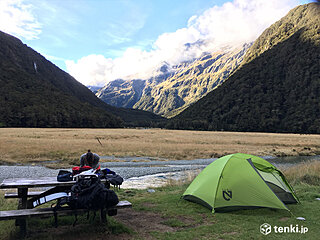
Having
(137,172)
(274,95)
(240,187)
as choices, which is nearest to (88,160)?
(240,187)

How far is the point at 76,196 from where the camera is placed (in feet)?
20.9

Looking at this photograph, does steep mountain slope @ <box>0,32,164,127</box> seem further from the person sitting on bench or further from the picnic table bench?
the picnic table bench

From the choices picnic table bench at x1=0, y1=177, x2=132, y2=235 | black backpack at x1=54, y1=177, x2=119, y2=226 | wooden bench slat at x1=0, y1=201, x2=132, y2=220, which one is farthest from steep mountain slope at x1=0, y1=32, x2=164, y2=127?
black backpack at x1=54, y1=177, x2=119, y2=226

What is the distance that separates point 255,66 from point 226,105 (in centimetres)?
4389

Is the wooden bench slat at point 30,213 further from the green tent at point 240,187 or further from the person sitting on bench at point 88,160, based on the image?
the green tent at point 240,187

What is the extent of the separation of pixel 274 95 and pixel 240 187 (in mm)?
168926

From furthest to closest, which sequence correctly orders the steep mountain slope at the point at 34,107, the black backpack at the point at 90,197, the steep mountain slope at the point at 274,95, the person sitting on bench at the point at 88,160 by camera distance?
the steep mountain slope at the point at 274,95 → the steep mountain slope at the point at 34,107 → the person sitting on bench at the point at 88,160 → the black backpack at the point at 90,197

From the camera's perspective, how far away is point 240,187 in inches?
361

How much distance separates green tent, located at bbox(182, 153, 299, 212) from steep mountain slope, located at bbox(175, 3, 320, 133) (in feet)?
425

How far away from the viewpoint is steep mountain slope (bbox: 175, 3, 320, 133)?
142 m

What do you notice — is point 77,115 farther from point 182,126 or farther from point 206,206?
point 206,206

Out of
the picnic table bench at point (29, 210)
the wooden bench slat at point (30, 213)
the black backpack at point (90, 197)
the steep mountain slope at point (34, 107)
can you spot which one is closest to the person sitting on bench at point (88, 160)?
the picnic table bench at point (29, 210)

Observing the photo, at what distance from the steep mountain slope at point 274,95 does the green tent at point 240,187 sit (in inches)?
5096

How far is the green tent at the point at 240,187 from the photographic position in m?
9.04
